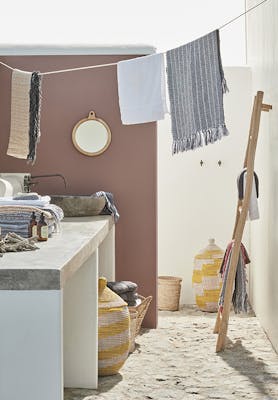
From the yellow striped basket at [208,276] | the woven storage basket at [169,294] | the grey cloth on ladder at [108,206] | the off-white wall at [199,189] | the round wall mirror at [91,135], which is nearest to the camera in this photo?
the grey cloth on ladder at [108,206]

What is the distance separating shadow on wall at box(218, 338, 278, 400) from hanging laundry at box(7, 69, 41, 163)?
175cm

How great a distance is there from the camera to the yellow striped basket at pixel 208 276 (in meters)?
6.70

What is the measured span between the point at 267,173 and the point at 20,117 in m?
1.77

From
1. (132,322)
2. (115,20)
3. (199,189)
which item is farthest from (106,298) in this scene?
(115,20)

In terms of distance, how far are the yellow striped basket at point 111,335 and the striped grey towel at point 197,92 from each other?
3.36 feet

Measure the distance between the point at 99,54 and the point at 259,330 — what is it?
7.64 ft

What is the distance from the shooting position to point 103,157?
615cm

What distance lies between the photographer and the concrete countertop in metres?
2.95

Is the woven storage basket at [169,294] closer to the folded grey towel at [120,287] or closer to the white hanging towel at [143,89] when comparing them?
the folded grey towel at [120,287]

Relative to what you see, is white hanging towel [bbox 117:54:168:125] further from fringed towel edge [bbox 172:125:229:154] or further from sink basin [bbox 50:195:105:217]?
sink basin [bbox 50:195:105:217]

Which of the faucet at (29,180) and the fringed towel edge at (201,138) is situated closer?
the fringed towel edge at (201,138)

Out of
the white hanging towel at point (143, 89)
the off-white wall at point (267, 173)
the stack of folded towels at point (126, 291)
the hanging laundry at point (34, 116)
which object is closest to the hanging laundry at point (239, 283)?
the off-white wall at point (267, 173)

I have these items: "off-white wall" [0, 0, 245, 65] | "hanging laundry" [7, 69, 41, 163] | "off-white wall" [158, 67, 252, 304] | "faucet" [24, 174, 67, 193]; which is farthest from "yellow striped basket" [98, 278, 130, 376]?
"off-white wall" [0, 0, 245, 65]

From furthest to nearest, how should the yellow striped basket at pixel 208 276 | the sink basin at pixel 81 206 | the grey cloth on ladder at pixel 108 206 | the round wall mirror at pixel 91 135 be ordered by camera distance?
1. the yellow striped basket at pixel 208 276
2. the round wall mirror at pixel 91 135
3. the grey cloth on ladder at pixel 108 206
4. the sink basin at pixel 81 206
